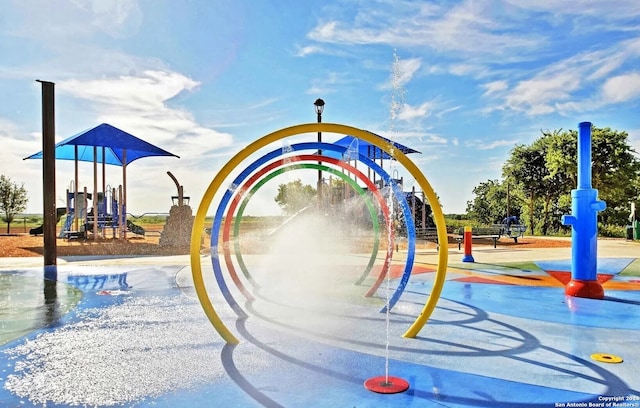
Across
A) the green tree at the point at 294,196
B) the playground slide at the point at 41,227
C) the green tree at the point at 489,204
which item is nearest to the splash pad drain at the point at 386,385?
the green tree at the point at 294,196

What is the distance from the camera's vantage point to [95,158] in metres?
19.1

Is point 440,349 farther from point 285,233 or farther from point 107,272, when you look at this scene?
point 285,233

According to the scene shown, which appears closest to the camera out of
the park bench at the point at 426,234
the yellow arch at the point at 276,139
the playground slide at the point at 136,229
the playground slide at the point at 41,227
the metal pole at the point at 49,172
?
the yellow arch at the point at 276,139

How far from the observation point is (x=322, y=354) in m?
4.47

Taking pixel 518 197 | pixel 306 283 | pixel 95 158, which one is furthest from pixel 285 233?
pixel 518 197

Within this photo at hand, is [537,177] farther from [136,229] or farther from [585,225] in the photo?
[585,225]

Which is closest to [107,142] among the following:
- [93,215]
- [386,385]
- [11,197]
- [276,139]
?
[93,215]

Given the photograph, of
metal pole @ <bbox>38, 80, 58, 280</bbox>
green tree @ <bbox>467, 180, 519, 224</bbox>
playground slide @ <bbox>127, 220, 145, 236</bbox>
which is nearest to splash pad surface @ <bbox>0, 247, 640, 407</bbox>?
metal pole @ <bbox>38, 80, 58, 280</bbox>

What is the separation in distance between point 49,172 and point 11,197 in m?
26.9

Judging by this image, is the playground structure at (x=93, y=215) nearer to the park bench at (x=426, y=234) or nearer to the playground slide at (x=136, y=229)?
the playground slide at (x=136, y=229)

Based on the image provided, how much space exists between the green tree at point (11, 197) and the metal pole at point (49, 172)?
25.9 m

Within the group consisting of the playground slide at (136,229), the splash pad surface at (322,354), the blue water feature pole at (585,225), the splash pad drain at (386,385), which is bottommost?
the splash pad surface at (322,354)

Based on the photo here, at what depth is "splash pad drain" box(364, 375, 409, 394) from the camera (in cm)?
354

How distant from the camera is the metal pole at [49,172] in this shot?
448 inches
